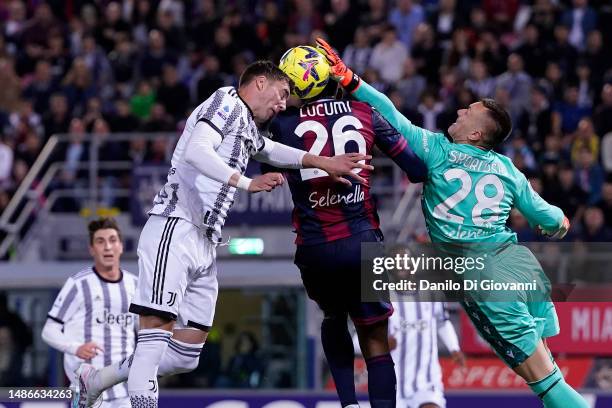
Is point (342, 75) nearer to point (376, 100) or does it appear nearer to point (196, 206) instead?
point (376, 100)

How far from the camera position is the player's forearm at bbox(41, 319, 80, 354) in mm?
10773

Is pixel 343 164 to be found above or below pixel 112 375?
above

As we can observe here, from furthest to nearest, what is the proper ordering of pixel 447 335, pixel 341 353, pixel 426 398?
pixel 447 335
pixel 426 398
pixel 341 353

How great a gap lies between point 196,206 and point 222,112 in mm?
630

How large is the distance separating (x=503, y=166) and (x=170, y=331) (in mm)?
2311

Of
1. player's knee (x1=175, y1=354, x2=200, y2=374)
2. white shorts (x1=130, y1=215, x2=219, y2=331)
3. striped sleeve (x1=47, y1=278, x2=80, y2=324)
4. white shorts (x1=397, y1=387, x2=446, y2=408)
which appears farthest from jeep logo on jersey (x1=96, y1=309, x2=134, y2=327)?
white shorts (x1=397, y1=387, x2=446, y2=408)

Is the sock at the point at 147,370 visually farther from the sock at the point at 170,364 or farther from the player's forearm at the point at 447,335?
the player's forearm at the point at 447,335

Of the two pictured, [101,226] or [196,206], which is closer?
[196,206]

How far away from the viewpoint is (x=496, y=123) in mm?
9000

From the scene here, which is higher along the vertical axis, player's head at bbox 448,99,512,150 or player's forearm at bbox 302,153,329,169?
player's head at bbox 448,99,512,150

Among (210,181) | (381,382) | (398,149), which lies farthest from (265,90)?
(381,382)

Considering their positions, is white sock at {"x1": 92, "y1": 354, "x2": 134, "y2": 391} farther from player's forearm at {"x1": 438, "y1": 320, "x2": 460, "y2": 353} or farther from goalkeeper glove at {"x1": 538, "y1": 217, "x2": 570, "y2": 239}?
player's forearm at {"x1": 438, "y1": 320, "x2": 460, "y2": 353}

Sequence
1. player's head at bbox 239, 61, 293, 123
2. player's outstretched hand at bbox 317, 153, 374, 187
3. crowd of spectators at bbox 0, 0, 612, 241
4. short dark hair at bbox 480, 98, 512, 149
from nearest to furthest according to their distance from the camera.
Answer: player's outstretched hand at bbox 317, 153, 374, 187 → player's head at bbox 239, 61, 293, 123 → short dark hair at bbox 480, 98, 512, 149 → crowd of spectators at bbox 0, 0, 612, 241

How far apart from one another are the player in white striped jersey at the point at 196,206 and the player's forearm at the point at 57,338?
170 cm
